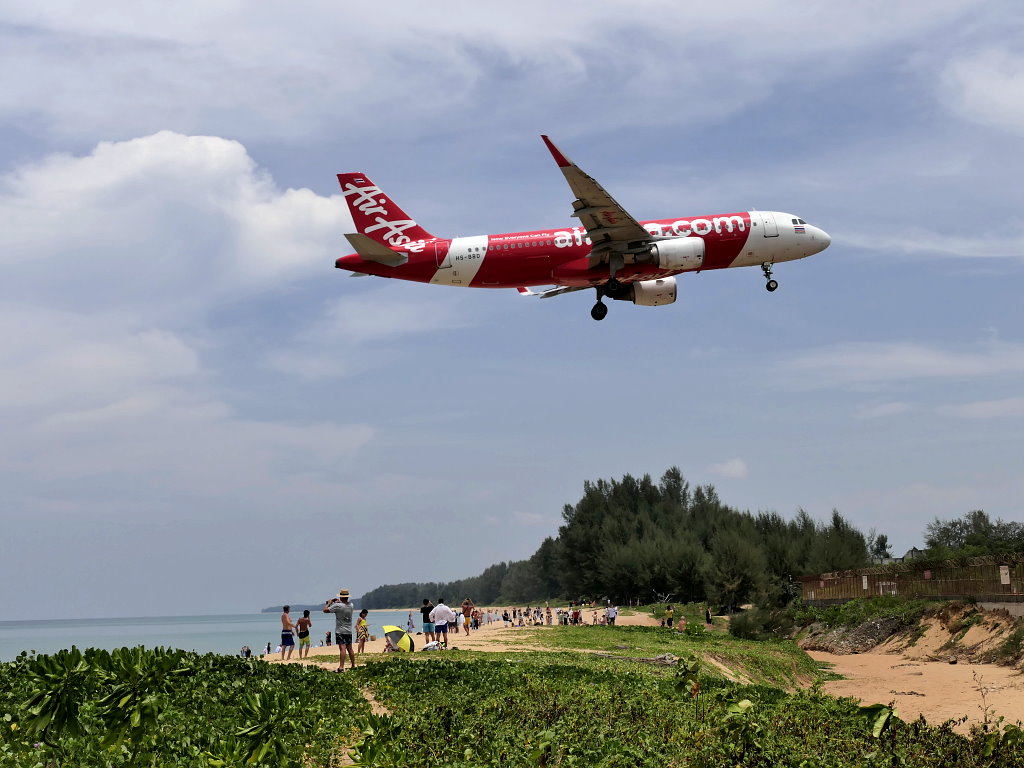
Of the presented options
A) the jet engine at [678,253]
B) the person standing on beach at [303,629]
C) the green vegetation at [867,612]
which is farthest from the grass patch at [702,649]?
the jet engine at [678,253]

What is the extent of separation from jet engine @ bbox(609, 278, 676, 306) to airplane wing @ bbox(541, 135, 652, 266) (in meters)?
1.80

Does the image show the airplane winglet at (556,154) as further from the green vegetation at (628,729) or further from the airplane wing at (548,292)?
the green vegetation at (628,729)

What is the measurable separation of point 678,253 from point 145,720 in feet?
80.5

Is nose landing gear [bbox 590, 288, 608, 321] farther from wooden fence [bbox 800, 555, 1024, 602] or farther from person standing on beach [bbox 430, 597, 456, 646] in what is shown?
wooden fence [bbox 800, 555, 1024, 602]

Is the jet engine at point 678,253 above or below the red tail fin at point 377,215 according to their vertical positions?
below

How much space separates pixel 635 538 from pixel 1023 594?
48.2 metres

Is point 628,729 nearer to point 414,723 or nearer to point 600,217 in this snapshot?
point 414,723

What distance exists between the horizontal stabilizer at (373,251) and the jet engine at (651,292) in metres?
6.80

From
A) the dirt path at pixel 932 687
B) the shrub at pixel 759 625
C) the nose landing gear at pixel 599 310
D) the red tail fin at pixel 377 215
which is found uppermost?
the red tail fin at pixel 377 215

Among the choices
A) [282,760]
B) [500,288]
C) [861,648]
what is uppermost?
[500,288]

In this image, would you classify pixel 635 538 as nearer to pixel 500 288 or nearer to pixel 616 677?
pixel 500 288

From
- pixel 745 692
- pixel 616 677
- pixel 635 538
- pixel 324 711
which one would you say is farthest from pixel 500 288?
pixel 635 538

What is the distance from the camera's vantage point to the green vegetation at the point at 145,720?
9.59 metres

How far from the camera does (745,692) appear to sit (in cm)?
1614
